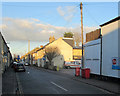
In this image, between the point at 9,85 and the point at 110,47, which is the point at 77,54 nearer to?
the point at 110,47

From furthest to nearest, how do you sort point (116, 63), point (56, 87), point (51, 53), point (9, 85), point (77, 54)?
1. point (77, 54)
2. point (51, 53)
3. point (116, 63)
4. point (9, 85)
5. point (56, 87)

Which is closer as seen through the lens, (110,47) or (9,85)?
(9,85)

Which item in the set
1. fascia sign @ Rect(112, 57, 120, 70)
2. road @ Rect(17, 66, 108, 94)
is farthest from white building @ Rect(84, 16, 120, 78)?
road @ Rect(17, 66, 108, 94)

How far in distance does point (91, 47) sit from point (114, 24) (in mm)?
5356

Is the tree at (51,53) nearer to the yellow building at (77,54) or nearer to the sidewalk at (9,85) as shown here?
the yellow building at (77,54)

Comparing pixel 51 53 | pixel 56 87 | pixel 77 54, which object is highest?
pixel 51 53

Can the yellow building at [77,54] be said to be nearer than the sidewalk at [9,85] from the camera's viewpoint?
No

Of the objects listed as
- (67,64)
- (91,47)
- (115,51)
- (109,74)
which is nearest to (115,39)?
(115,51)

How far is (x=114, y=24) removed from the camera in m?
15.7

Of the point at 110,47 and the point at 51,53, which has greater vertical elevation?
the point at 110,47

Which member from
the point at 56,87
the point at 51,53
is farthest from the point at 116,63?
the point at 51,53

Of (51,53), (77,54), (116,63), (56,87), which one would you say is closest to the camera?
(56,87)

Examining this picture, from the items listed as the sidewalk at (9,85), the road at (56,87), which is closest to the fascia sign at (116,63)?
the road at (56,87)

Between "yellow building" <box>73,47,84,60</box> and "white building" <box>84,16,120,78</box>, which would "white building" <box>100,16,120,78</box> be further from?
"yellow building" <box>73,47,84,60</box>
